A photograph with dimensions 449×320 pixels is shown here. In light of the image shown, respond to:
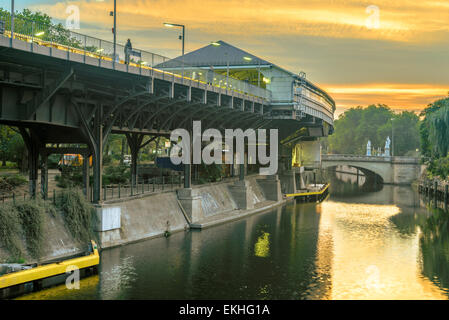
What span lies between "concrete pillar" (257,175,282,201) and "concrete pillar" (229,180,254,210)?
10635 mm

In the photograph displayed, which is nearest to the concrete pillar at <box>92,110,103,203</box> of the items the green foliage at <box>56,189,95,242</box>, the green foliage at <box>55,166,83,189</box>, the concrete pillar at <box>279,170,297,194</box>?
the green foliage at <box>56,189,95,242</box>

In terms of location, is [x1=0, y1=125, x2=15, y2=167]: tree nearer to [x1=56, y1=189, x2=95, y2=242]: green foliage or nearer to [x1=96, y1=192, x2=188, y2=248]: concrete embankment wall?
[x1=96, y1=192, x2=188, y2=248]: concrete embankment wall

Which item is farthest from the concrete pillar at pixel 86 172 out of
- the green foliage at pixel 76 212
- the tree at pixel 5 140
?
the tree at pixel 5 140

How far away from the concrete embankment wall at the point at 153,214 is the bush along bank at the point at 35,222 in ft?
4.83

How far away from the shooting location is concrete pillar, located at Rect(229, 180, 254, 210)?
5922 cm

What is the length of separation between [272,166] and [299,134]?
17969 mm

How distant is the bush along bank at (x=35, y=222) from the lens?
26781mm

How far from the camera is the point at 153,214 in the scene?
41.6 meters

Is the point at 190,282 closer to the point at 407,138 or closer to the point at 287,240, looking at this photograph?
the point at 287,240

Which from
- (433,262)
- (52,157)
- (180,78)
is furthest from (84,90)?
(52,157)

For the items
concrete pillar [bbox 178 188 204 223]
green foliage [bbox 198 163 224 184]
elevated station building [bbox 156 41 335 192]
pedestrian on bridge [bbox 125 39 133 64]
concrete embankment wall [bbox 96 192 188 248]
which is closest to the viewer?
pedestrian on bridge [bbox 125 39 133 64]

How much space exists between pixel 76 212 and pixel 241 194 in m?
29.2

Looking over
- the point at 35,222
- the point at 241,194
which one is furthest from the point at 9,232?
the point at 241,194
